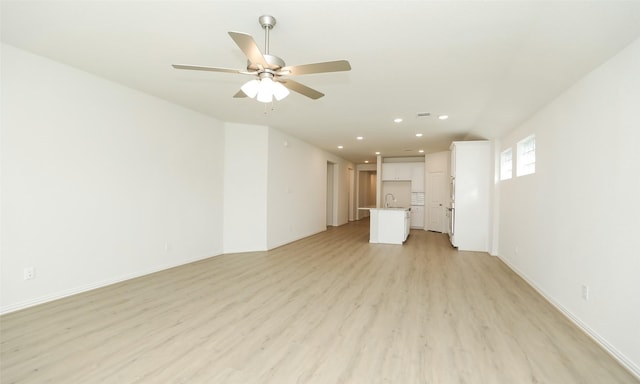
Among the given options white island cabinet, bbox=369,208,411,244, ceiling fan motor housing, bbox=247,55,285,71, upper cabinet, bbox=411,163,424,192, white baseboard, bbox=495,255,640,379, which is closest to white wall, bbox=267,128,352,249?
white island cabinet, bbox=369,208,411,244

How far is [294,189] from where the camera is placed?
705cm

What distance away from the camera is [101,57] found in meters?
2.98

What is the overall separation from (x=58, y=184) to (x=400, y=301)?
408 centimetres

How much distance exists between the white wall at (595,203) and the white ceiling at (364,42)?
0.88 feet

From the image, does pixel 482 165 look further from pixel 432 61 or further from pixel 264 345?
pixel 264 345

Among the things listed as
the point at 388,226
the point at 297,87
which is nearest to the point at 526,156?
the point at 388,226

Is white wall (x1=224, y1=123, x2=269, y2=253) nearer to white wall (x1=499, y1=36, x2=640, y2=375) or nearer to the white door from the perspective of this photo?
white wall (x1=499, y1=36, x2=640, y2=375)

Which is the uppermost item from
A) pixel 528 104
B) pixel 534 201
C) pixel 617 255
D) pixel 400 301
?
pixel 528 104

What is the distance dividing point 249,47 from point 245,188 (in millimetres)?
4140

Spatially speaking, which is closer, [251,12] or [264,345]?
[251,12]

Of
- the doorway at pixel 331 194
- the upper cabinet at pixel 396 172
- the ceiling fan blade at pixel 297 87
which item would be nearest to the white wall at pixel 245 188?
the ceiling fan blade at pixel 297 87

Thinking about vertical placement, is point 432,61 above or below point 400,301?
above

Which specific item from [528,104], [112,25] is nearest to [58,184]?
[112,25]

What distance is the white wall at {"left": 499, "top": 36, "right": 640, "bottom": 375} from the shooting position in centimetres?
212
